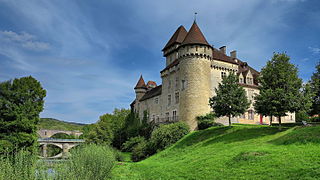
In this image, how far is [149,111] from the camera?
169ft

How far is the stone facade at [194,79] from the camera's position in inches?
1517

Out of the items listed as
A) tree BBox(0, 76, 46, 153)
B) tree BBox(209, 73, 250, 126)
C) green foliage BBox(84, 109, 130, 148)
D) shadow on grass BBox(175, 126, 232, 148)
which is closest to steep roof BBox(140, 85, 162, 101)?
green foliage BBox(84, 109, 130, 148)

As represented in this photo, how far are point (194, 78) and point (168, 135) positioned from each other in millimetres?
9195

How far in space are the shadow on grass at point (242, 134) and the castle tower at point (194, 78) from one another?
29.9 ft

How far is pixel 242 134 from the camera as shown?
1052 inches

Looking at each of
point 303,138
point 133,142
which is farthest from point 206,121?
point 303,138

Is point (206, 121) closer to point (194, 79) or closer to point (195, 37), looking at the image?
point (194, 79)

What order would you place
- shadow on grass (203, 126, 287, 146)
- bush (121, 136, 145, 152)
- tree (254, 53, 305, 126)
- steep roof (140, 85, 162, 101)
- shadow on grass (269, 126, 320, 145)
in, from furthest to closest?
steep roof (140, 85, 162, 101) < bush (121, 136, 145, 152) < shadow on grass (203, 126, 287, 146) < tree (254, 53, 305, 126) < shadow on grass (269, 126, 320, 145)

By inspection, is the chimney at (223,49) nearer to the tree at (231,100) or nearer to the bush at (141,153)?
the tree at (231,100)

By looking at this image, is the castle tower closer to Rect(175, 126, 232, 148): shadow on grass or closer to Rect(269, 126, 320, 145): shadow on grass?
Rect(175, 126, 232, 148): shadow on grass

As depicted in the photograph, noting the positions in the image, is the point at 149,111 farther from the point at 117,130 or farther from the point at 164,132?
the point at 164,132

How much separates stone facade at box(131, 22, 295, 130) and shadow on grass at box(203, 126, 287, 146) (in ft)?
30.7

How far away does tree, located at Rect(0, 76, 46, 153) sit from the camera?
27422 millimetres

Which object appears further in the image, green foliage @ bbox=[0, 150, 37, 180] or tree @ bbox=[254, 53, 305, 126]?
tree @ bbox=[254, 53, 305, 126]
